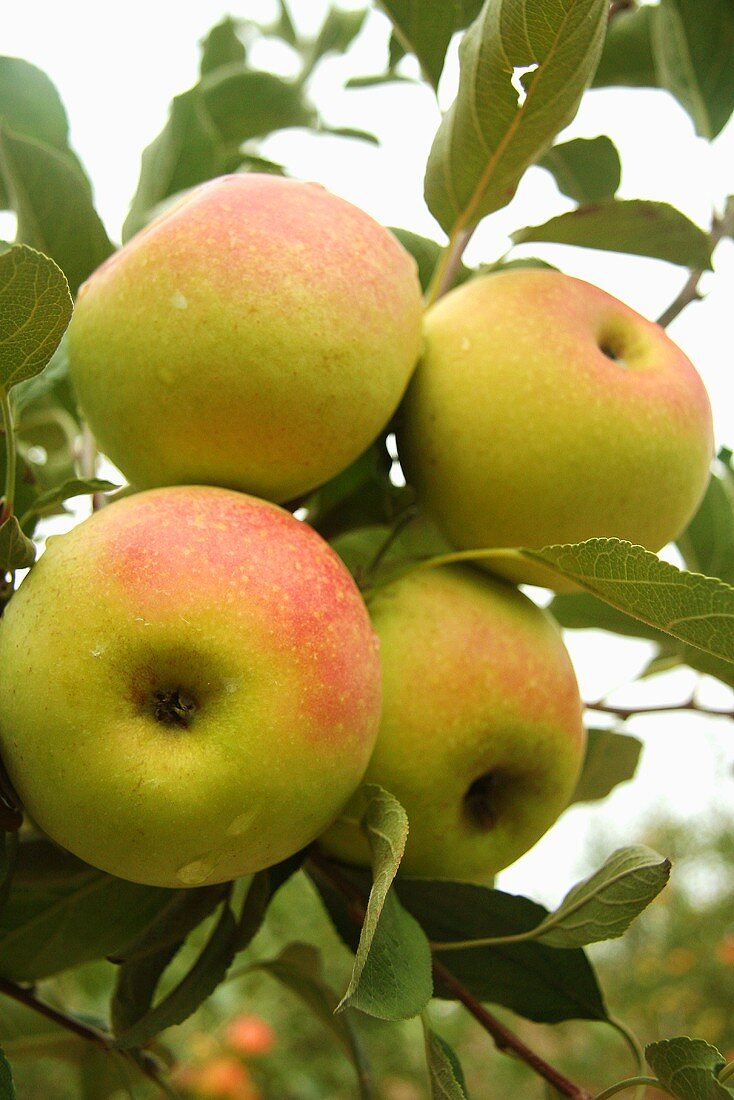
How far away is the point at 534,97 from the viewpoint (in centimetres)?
72

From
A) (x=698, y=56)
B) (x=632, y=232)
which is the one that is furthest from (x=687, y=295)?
(x=698, y=56)

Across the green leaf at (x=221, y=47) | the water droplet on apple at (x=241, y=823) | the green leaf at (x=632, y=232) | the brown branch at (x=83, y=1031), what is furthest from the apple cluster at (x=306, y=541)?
the green leaf at (x=221, y=47)

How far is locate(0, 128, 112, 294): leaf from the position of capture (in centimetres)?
85

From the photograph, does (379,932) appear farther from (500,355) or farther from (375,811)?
(500,355)

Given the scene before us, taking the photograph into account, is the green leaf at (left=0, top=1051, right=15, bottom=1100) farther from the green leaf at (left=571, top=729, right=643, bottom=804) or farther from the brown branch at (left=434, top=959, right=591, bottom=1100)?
the green leaf at (left=571, top=729, right=643, bottom=804)

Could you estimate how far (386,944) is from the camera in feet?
1.92

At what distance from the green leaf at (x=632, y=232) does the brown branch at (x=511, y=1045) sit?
0.60 meters

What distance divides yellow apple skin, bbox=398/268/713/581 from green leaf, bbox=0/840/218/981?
370 mm

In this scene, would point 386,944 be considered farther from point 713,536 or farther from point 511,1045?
point 713,536

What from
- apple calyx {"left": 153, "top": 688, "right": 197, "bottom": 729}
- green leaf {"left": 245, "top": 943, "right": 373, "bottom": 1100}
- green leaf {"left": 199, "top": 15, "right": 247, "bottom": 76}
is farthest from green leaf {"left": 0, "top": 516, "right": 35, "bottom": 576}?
green leaf {"left": 199, "top": 15, "right": 247, "bottom": 76}

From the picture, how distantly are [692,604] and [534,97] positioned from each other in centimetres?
39

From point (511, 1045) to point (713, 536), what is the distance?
575 millimetres

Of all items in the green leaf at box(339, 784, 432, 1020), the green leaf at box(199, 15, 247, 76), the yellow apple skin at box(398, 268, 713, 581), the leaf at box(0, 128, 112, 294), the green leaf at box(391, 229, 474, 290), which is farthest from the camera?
the green leaf at box(199, 15, 247, 76)

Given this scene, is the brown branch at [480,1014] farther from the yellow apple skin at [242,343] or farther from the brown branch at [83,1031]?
the yellow apple skin at [242,343]
